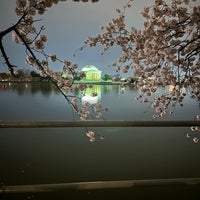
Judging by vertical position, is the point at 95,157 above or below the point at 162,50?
below

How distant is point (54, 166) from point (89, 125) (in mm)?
11493

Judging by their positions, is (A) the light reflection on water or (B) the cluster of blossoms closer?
(B) the cluster of blossoms

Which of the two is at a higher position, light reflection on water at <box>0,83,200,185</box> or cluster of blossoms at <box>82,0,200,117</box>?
cluster of blossoms at <box>82,0,200,117</box>

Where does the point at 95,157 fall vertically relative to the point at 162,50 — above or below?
below

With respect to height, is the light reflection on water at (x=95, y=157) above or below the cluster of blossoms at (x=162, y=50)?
below

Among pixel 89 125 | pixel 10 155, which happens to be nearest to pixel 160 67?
pixel 89 125

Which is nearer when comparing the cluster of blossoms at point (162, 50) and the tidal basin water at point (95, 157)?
the cluster of blossoms at point (162, 50)

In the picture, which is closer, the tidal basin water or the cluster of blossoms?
the cluster of blossoms

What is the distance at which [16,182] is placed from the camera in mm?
10352

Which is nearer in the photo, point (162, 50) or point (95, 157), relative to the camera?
point (162, 50)

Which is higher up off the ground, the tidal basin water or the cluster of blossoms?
the cluster of blossoms

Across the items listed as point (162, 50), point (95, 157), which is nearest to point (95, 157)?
point (95, 157)

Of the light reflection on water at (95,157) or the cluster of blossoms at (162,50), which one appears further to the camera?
the light reflection on water at (95,157)

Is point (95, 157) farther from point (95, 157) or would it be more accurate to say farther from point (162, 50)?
point (162, 50)
